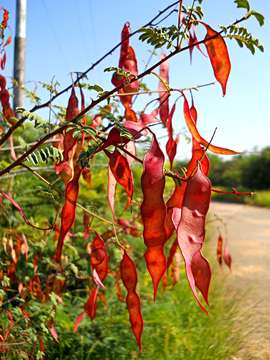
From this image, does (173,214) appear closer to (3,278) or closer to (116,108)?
(3,278)

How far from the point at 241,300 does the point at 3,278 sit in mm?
1415

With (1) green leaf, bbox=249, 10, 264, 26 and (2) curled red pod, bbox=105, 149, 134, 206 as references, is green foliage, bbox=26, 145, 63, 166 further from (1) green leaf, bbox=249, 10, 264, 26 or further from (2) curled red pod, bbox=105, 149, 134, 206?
(1) green leaf, bbox=249, 10, 264, 26

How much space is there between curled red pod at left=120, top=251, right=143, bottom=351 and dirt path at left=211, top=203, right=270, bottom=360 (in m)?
1.07

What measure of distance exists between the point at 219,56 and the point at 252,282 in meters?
2.57

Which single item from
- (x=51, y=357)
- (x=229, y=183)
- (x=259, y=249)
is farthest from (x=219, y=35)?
(x=229, y=183)

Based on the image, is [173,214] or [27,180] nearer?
[173,214]

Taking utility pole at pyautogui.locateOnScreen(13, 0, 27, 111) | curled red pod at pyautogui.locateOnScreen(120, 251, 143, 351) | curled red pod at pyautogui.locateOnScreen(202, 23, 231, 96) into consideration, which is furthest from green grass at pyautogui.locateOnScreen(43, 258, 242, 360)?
utility pole at pyautogui.locateOnScreen(13, 0, 27, 111)

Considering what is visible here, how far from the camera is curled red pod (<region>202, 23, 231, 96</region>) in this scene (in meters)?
0.67

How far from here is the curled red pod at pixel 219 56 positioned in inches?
26.4

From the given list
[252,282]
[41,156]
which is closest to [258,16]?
[41,156]

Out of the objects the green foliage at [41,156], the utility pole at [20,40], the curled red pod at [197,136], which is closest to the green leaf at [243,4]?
the curled red pod at [197,136]

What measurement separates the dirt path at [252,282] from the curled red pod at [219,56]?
4.24 feet

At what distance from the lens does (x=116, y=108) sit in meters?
1.66

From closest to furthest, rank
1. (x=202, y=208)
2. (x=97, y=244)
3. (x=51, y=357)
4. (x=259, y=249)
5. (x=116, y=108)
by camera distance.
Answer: (x=202, y=208) → (x=97, y=244) → (x=51, y=357) → (x=116, y=108) → (x=259, y=249)
